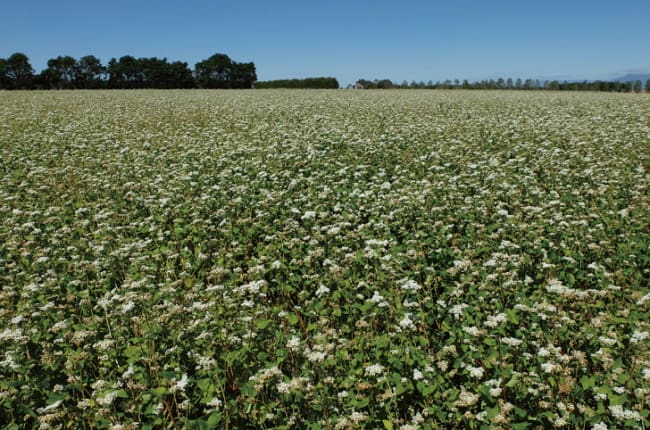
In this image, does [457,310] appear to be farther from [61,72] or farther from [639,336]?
[61,72]

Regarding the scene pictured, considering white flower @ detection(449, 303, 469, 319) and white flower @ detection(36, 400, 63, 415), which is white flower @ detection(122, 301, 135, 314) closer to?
white flower @ detection(36, 400, 63, 415)

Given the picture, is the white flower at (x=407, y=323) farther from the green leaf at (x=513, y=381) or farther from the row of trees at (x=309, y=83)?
the row of trees at (x=309, y=83)

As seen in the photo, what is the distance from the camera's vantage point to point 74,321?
483 centimetres

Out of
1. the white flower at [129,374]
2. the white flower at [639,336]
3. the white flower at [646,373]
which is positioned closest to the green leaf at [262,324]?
the white flower at [129,374]

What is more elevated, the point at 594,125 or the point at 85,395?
the point at 594,125

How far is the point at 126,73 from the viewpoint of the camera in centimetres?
8950

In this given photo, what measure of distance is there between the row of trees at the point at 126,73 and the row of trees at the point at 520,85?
111 feet

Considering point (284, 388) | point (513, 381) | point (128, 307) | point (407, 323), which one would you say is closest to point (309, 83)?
point (128, 307)

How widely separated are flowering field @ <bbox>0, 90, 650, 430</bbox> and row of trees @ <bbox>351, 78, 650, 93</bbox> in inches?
2394

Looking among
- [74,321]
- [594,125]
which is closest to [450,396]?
[74,321]

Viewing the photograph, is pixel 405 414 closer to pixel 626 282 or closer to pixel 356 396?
pixel 356 396

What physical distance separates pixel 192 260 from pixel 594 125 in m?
17.1

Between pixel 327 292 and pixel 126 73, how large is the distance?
98432mm

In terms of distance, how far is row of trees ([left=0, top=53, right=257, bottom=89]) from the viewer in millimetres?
82562
